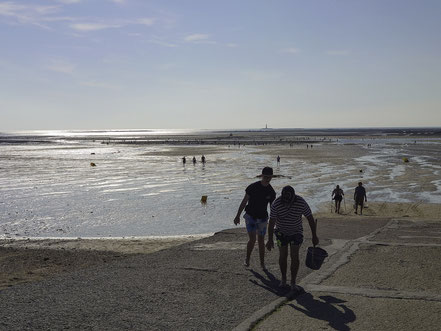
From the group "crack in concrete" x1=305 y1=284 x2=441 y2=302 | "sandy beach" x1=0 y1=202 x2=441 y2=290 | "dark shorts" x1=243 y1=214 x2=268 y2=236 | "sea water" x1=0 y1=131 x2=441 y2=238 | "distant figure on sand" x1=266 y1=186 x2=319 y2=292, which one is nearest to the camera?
"crack in concrete" x1=305 y1=284 x2=441 y2=302

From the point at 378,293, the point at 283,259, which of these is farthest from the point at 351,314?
the point at 283,259

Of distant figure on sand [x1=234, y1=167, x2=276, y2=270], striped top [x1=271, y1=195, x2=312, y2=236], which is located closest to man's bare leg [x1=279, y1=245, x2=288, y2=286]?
striped top [x1=271, y1=195, x2=312, y2=236]

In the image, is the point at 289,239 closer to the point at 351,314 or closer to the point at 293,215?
the point at 293,215

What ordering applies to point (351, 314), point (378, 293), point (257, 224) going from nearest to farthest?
point (351, 314), point (378, 293), point (257, 224)

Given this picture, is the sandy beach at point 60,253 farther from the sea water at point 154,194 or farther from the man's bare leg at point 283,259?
the man's bare leg at point 283,259

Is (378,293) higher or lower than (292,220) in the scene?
lower

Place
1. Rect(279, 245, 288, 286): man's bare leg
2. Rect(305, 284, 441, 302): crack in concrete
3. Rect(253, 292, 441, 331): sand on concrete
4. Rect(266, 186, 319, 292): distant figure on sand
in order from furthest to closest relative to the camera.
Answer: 1. Rect(279, 245, 288, 286): man's bare leg
2. Rect(266, 186, 319, 292): distant figure on sand
3. Rect(305, 284, 441, 302): crack in concrete
4. Rect(253, 292, 441, 331): sand on concrete

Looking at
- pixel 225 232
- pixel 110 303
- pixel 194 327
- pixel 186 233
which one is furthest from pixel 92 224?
pixel 194 327

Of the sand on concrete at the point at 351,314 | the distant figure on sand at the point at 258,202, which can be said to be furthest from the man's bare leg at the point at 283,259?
the distant figure on sand at the point at 258,202

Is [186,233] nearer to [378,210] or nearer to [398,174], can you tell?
[378,210]

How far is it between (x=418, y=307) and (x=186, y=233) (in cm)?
1066

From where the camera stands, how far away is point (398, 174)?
123ft

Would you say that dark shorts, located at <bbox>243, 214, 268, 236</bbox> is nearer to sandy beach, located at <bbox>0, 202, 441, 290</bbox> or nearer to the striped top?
the striped top

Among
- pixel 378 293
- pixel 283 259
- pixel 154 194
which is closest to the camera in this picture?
pixel 378 293
